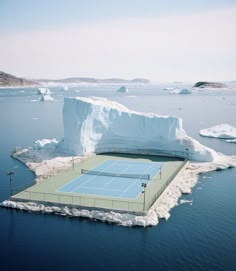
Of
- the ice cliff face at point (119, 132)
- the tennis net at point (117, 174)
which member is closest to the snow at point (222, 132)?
the ice cliff face at point (119, 132)

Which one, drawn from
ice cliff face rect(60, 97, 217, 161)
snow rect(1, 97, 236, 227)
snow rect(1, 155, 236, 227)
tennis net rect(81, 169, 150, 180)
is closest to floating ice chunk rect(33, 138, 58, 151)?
snow rect(1, 97, 236, 227)

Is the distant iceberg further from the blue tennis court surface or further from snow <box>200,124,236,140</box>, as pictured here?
the blue tennis court surface

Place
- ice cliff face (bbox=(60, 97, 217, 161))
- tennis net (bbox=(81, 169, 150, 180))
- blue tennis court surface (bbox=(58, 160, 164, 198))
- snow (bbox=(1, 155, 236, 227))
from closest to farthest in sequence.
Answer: snow (bbox=(1, 155, 236, 227))
blue tennis court surface (bbox=(58, 160, 164, 198))
tennis net (bbox=(81, 169, 150, 180))
ice cliff face (bbox=(60, 97, 217, 161))

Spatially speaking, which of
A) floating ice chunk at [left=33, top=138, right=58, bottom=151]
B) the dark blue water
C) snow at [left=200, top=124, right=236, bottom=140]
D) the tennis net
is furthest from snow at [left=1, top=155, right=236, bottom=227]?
snow at [left=200, top=124, right=236, bottom=140]

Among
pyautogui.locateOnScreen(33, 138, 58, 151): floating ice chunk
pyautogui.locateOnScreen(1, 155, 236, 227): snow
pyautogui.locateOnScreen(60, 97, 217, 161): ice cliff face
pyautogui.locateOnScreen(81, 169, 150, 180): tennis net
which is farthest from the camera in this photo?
pyautogui.locateOnScreen(33, 138, 58, 151): floating ice chunk

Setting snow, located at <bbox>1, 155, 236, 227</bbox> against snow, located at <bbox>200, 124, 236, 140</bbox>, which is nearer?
snow, located at <bbox>1, 155, 236, 227</bbox>

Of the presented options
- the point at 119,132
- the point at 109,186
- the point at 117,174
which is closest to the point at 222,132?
the point at 119,132

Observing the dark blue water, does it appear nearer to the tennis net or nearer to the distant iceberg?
the tennis net

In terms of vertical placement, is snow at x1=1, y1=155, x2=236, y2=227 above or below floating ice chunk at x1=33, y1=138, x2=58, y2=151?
below

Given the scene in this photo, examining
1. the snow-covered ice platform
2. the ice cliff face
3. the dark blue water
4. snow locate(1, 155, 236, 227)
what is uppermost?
the ice cliff face
